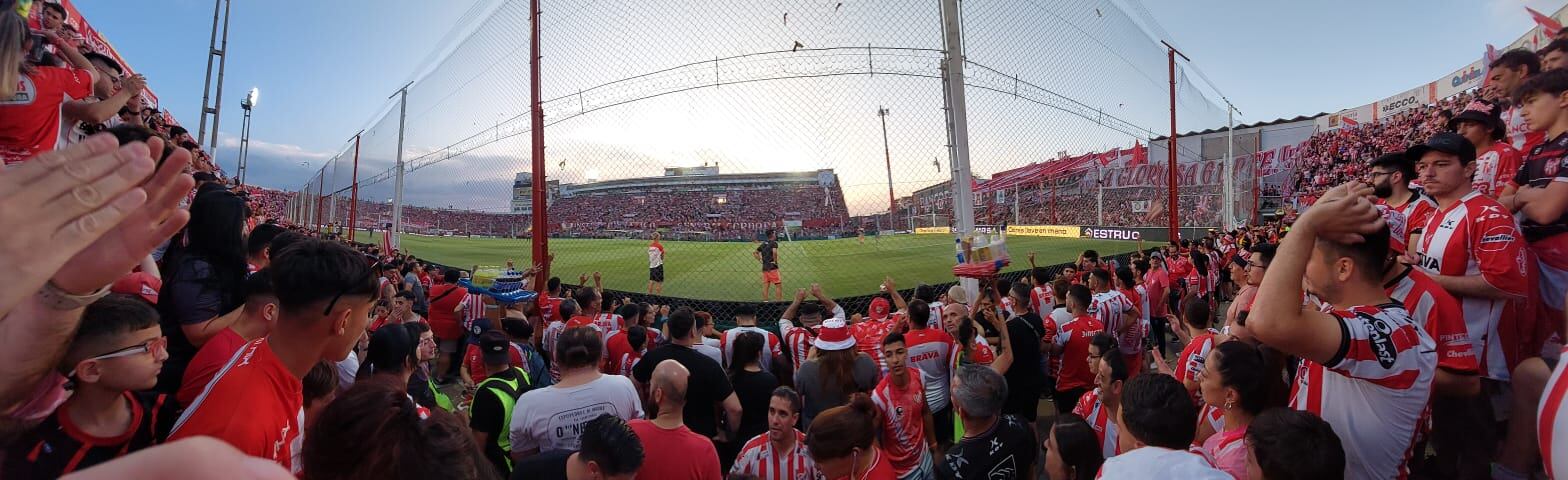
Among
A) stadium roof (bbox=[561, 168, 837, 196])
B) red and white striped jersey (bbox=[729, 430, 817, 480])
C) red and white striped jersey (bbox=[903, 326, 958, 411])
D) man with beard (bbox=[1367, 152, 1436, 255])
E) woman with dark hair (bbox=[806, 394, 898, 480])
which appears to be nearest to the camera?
woman with dark hair (bbox=[806, 394, 898, 480])

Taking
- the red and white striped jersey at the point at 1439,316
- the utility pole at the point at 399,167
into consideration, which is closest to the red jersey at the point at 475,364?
the red and white striped jersey at the point at 1439,316

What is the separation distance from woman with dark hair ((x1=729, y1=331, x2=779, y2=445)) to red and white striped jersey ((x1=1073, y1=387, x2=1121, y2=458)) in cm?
190

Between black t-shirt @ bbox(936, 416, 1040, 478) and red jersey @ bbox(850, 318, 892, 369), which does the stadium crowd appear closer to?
black t-shirt @ bbox(936, 416, 1040, 478)

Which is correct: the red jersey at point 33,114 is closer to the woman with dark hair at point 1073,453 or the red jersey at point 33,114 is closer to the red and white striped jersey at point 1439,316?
the woman with dark hair at point 1073,453

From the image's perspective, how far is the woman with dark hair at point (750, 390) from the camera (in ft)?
13.5

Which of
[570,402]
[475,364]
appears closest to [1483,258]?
[570,402]

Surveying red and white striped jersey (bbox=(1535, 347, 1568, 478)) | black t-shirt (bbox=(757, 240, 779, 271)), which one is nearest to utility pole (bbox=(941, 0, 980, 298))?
black t-shirt (bbox=(757, 240, 779, 271))

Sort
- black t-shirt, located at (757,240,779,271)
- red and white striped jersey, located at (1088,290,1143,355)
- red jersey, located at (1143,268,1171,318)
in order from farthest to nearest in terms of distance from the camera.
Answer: black t-shirt, located at (757,240,779,271)
red jersey, located at (1143,268,1171,318)
red and white striped jersey, located at (1088,290,1143,355)

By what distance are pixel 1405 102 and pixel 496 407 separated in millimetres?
39098

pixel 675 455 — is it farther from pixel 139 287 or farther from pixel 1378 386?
pixel 139 287

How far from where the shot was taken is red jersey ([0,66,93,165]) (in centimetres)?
379

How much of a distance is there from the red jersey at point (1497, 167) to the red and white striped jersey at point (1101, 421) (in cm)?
260

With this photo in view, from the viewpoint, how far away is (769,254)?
1019cm

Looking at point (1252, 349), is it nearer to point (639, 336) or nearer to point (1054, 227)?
point (639, 336)
